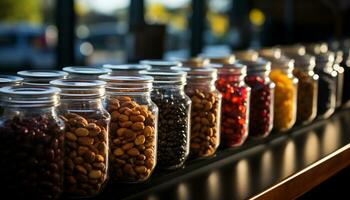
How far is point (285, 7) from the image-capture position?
5027 millimetres

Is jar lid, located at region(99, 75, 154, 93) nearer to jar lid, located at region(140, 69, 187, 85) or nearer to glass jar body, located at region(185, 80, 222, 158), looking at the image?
jar lid, located at region(140, 69, 187, 85)

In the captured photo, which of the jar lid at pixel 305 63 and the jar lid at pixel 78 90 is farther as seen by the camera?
the jar lid at pixel 305 63

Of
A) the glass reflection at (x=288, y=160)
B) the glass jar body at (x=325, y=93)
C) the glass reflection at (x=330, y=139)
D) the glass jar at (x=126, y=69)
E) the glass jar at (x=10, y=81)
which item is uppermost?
the glass jar at (x=126, y=69)

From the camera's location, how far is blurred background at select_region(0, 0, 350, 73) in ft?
7.43

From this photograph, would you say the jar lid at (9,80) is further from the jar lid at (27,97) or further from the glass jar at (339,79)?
the glass jar at (339,79)

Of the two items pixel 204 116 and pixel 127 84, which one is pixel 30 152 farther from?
pixel 204 116

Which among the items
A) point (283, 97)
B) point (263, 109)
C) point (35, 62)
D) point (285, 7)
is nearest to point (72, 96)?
point (263, 109)

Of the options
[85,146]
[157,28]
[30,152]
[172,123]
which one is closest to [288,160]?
[172,123]

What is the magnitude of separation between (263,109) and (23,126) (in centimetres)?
76

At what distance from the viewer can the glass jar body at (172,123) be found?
47.8 inches

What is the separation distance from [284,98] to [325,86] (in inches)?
13.8

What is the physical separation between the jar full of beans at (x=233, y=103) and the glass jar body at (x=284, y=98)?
0.21 metres

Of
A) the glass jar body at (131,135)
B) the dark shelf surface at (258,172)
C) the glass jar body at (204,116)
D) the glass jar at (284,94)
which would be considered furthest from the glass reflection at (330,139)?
the glass jar body at (131,135)

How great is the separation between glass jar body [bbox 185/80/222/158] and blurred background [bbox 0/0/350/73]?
81cm
